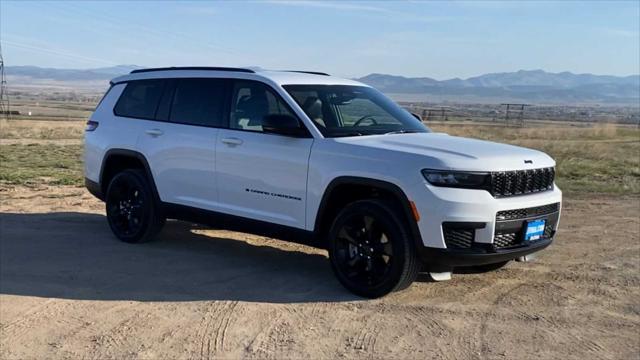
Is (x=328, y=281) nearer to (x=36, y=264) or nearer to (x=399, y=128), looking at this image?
(x=399, y=128)

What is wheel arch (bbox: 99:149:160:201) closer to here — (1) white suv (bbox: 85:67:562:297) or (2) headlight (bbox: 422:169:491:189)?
(1) white suv (bbox: 85:67:562:297)

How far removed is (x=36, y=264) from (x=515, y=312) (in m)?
4.64

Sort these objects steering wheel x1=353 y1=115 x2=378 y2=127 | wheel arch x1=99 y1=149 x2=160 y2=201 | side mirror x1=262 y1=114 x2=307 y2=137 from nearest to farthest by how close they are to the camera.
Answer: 1. side mirror x1=262 y1=114 x2=307 y2=137
2. steering wheel x1=353 y1=115 x2=378 y2=127
3. wheel arch x1=99 y1=149 x2=160 y2=201

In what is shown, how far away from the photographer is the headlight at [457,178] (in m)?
5.36

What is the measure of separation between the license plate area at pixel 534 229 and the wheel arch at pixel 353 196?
0.94 meters

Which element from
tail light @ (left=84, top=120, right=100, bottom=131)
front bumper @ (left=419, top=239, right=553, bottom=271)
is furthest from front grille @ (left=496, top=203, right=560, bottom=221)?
tail light @ (left=84, top=120, right=100, bottom=131)

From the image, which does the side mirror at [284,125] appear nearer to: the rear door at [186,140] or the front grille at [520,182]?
the rear door at [186,140]

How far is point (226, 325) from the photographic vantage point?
519cm

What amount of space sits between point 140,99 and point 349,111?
8.86ft

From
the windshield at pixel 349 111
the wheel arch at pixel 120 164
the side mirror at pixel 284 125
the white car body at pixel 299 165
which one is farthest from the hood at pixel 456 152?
the wheel arch at pixel 120 164

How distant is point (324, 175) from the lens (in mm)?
5992

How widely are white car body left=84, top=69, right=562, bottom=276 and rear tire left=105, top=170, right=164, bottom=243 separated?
249 mm

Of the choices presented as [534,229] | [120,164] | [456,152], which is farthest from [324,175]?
[120,164]

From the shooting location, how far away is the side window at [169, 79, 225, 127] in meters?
7.08
